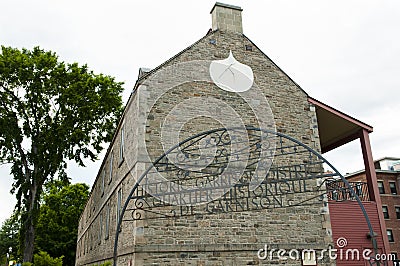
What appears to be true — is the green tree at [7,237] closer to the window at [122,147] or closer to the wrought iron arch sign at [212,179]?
the window at [122,147]

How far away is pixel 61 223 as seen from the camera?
119ft

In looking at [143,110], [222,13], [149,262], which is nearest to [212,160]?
[143,110]

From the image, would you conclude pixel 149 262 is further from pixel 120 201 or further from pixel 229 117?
pixel 229 117

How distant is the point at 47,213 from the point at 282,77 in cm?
3003

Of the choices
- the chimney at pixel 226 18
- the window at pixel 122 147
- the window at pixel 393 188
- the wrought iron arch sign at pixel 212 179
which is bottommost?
the wrought iron arch sign at pixel 212 179

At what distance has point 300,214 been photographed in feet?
36.7

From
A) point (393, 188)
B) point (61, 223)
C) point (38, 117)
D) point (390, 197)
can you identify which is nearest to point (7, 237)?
point (61, 223)

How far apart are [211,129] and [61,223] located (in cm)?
2971

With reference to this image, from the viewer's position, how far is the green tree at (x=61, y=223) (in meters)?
34.3

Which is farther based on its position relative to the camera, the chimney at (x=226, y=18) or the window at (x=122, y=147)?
the chimney at (x=226, y=18)

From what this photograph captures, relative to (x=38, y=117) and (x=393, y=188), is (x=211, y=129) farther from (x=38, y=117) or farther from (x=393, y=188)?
(x=393, y=188)

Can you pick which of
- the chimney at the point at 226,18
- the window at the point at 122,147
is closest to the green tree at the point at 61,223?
the window at the point at 122,147

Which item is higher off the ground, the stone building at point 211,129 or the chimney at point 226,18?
the chimney at point 226,18

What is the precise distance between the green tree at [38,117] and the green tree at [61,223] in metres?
15.4
